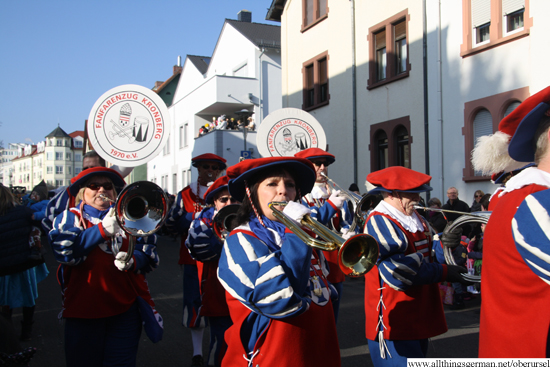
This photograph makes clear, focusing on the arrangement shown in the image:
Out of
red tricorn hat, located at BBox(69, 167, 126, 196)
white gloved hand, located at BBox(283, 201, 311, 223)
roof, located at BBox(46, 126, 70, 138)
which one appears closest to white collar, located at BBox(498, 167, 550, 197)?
white gloved hand, located at BBox(283, 201, 311, 223)

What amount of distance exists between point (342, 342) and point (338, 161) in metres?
11.3

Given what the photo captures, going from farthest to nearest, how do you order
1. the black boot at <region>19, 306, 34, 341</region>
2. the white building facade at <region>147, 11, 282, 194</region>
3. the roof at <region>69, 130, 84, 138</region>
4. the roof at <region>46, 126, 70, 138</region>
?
the roof at <region>69, 130, 84, 138</region> → the roof at <region>46, 126, 70, 138</region> → the white building facade at <region>147, 11, 282, 194</region> → the black boot at <region>19, 306, 34, 341</region>

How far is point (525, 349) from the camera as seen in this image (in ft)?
5.72

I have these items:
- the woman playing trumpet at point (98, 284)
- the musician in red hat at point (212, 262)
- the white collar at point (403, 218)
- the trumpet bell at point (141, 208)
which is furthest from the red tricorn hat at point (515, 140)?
the musician in red hat at point (212, 262)

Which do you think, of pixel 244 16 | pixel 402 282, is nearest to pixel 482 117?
pixel 402 282

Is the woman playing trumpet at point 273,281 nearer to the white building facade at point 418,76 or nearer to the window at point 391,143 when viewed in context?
the white building facade at point 418,76

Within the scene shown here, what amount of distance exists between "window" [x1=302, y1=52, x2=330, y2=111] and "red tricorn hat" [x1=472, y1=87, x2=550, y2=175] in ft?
51.6

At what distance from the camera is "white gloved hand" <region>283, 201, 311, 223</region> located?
6.81 ft

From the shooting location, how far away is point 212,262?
15.6 feet

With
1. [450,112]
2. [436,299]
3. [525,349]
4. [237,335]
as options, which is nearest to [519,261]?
[525,349]

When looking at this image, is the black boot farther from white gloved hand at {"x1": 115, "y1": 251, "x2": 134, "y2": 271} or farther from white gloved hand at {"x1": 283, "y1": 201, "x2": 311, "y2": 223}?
white gloved hand at {"x1": 283, "y1": 201, "x2": 311, "y2": 223}

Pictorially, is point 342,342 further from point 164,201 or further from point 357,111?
point 357,111

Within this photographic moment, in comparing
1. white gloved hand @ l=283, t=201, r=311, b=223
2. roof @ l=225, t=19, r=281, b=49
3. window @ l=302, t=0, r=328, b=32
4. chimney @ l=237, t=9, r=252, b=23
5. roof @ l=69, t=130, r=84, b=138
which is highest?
roof @ l=69, t=130, r=84, b=138

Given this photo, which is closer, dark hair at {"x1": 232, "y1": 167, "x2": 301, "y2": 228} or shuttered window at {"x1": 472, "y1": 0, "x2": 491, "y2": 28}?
dark hair at {"x1": 232, "y1": 167, "x2": 301, "y2": 228}
